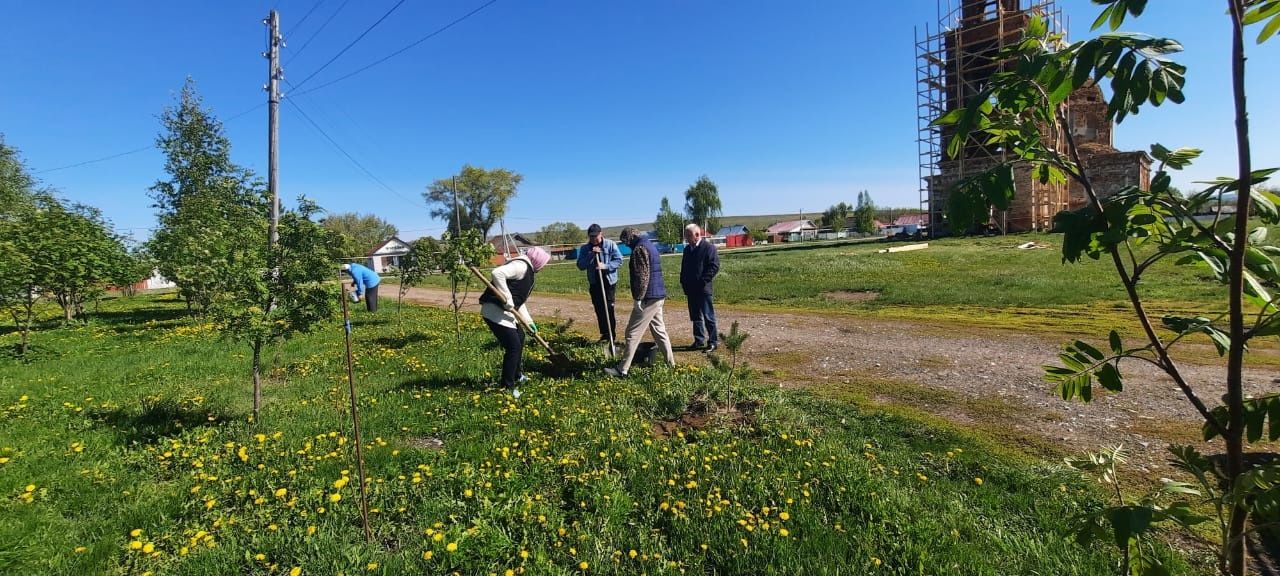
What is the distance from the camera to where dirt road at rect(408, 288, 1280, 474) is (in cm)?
468

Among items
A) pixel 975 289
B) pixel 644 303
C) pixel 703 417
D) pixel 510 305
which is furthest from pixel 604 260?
pixel 975 289

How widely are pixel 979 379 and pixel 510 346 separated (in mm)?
5335

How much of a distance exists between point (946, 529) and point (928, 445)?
143cm

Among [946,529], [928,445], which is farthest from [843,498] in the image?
[928,445]

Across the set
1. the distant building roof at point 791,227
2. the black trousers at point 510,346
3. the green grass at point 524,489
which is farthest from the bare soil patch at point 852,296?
the distant building roof at point 791,227

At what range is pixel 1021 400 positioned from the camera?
5562mm

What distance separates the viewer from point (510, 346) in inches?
242

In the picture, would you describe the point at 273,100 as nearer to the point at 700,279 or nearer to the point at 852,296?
the point at 700,279

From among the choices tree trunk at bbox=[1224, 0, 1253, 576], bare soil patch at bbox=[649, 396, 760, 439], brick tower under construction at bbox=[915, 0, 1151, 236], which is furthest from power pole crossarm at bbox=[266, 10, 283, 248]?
brick tower under construction at bbox=[915, 0, 1151, 236]

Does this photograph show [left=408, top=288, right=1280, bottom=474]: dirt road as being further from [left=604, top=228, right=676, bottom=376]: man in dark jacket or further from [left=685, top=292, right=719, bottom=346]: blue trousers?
[left=604, top=228, right=676, bottom=376]: man in dark jacket

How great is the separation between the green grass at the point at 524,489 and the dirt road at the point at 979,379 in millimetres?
688

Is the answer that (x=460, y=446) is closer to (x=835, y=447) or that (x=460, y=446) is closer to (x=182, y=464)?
(x=182, y=464)

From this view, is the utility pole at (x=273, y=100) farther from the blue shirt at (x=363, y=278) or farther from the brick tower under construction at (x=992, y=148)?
the brick tower under construction at (x=992, y=148)

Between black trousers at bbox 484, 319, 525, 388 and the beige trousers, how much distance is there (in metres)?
1.30
